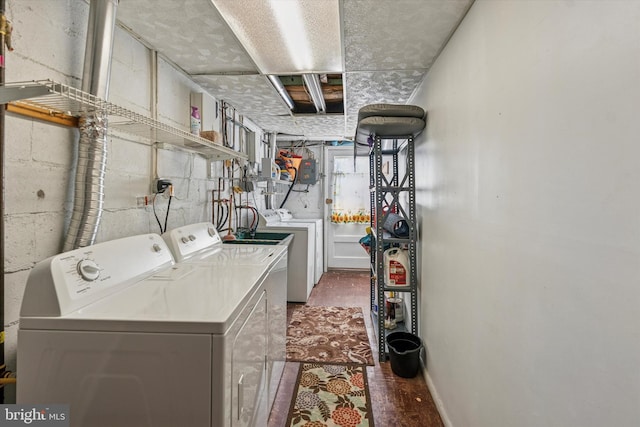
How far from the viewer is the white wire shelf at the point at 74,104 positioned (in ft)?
2.71

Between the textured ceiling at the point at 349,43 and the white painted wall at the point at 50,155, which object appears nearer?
the white painted wall at the point at 50,155

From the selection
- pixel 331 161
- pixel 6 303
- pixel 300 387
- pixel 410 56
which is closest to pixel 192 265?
pixel 6 303

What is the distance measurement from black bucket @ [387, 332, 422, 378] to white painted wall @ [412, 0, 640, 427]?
50 cm

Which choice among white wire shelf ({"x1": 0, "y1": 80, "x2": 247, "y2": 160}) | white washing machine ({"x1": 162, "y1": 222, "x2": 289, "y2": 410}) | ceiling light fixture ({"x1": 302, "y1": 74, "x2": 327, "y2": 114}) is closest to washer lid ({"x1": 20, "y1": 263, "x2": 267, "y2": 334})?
white washing machine ({"x1": 162, "y1": 222, "x2": 289, "y2": 410})

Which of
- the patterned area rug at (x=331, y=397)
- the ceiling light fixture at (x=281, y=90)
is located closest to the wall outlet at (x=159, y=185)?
the ceiling light fixture at (x=281, y=90)

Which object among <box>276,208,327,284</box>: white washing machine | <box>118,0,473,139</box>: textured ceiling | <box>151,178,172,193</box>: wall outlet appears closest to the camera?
<box>118,0,473,139</box>: textured ceiling

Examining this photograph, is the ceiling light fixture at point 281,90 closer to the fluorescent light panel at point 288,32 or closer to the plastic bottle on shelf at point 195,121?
the fluorescent light panel at point 288,32

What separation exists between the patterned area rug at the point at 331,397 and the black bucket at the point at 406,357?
239mm

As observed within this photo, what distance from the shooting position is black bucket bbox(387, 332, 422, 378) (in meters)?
2.07

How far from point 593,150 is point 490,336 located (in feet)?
2.63

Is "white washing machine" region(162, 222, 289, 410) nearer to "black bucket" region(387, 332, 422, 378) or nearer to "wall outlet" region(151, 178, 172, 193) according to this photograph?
"wall outlet" region(151, 178, 172, 193)

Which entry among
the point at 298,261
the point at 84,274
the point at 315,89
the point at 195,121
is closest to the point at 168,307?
the point at 84,274

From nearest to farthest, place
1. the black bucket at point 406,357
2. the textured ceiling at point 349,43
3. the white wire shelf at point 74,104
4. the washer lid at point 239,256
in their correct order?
the white wire shelf at point 74,104 → the textured ceiling at point 349,43 → the washer lid at point 239,256 → the black bucket at point 406,357

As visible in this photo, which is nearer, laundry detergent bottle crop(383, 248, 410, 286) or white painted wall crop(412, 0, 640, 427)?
white painted wall crop(412, 0, 640, 427)
